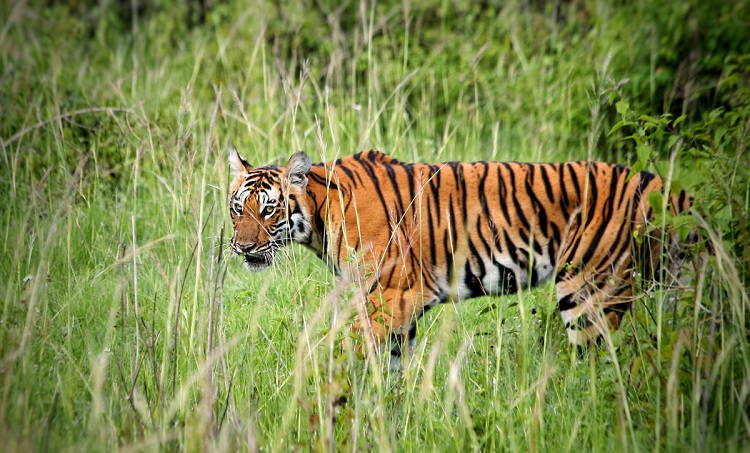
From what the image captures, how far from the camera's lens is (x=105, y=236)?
496cm

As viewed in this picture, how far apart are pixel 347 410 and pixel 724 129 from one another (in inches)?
72.7

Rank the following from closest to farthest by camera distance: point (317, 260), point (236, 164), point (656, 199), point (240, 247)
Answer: point (656, 199), point (240, 247), point (236, 164), point (317, 260)

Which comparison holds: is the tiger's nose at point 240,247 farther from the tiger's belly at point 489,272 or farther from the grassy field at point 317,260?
the tiger's belly at point 489,272

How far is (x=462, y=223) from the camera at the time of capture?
4.29 m

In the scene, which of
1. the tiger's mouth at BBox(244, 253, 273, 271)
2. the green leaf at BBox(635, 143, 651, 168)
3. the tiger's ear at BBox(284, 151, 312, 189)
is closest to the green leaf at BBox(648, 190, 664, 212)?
the green leaf at BBox(635, 143, 651, 168)

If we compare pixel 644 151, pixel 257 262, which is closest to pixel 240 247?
pixel 257 262

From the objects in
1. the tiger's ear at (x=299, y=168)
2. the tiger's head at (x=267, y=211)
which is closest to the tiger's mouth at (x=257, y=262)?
the tiger's head at (x=267, y=211)

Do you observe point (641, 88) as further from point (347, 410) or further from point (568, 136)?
point (347, 410)

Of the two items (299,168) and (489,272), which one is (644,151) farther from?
(299,168)

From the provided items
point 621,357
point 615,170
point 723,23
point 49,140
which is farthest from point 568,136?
point 49,140

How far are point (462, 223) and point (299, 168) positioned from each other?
917 mm

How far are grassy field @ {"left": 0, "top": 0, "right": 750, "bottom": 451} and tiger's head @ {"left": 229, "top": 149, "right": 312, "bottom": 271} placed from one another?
141mm

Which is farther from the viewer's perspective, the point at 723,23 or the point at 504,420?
the point at 723,23

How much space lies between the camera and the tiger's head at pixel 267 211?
Result: 13.2 feet
